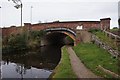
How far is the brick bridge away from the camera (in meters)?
32.9

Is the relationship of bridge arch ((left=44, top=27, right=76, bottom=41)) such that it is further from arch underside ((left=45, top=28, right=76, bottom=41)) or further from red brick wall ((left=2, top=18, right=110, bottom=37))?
red brick wall ((left=2, top=18, right=110, bottom=37))

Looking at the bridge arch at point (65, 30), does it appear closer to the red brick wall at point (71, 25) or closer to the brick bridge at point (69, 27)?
the brick bridge at point (69, 27)

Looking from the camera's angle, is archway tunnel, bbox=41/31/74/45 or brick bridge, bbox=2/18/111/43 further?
archway tunnel, bbox=41/31/74/45

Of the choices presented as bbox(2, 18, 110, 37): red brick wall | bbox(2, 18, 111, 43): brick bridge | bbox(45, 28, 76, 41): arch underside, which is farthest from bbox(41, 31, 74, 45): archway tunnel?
bbox(2, 18, 110, 37): red brick wall

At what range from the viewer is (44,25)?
4022cm

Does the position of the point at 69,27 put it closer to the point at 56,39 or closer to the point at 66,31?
the point at 66,31

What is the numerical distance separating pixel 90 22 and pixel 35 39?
9542 mm

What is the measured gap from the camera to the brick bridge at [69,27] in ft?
108

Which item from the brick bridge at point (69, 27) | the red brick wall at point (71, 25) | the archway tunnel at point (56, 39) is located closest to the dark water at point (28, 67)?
the brick bridge at point (69, 27)

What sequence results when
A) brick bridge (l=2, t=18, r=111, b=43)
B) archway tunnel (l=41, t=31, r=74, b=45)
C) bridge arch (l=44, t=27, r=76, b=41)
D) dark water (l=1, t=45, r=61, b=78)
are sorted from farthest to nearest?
1. archway tunnel (l=41, t=31, r=74, b=45)
2. bridge arch (l=44, t=27, r=76, b=41)
3. brick bridge (l=2, t=18, r=111, b=43)
4. dark water (l=1, t=45, r=61, b=78)

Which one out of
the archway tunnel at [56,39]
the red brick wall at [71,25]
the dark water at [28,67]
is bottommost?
the dark water at [28,67]

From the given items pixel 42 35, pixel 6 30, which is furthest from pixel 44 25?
pixel 6 30

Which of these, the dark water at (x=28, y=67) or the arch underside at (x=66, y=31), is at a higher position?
the arch underside at (x=66, y=31)

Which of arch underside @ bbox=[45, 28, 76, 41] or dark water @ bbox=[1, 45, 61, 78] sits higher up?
arch underside @ bbox=[45, 28, 76, 41]
